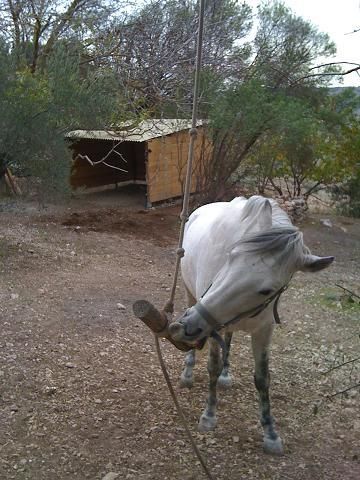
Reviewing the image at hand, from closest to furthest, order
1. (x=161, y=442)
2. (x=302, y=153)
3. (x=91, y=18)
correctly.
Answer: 1. (x=161, y=442)
2. (x=91, y=18)
3. (x=302, y=153)

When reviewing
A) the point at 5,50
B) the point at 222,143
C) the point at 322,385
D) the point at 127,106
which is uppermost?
the point at 5,50

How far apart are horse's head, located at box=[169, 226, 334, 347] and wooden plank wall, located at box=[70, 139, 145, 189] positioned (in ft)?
32.2

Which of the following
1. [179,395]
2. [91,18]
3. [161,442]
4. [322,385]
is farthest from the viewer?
[91,18]

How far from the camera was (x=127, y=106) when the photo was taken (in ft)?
31.8

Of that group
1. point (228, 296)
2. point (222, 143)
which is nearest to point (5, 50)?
point (222, 143)

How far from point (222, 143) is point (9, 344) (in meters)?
7.11

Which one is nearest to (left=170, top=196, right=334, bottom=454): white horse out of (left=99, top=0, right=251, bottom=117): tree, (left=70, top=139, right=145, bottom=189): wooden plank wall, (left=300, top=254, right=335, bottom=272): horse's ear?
(left=300, top=254, right=335, bottom=272): horse's ear

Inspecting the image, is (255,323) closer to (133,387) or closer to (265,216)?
(265,216)

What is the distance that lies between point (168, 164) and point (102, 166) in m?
2.84

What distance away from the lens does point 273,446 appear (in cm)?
285

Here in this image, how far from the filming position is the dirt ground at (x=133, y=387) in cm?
271

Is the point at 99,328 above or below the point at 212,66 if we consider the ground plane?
below

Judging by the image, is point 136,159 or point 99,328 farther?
point 136,159

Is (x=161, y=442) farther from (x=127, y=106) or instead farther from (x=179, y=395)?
(x=127, y=106)
